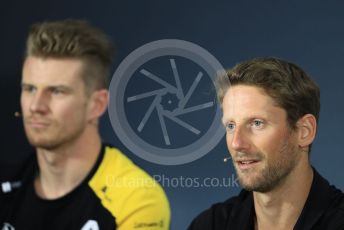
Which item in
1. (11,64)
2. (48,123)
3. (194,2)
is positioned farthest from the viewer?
(194,2)

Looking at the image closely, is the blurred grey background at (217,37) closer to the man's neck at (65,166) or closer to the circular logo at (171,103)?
the circular logo at (171,103)

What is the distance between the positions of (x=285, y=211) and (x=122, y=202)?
0.41 metres

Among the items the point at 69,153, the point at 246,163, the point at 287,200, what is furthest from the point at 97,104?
the point at 287,200

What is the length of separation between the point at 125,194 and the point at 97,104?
17cm

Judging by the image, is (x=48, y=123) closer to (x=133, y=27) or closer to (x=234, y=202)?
(x=133, y=27)

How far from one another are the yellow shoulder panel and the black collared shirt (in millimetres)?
226

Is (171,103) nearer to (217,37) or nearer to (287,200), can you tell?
(217,37)

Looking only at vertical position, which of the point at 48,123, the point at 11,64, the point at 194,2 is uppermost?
the point at 194,2

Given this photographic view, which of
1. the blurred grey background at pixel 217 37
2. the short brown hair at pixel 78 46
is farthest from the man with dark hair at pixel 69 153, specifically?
the blurred grey background at pixel 217 37

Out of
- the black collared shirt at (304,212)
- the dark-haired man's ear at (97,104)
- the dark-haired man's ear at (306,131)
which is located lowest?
the black collared shirt at (304,212)

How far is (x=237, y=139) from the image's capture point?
108 centimetres

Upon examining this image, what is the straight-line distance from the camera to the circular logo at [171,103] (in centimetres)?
112

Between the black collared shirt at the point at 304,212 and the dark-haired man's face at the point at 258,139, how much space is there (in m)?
0.08

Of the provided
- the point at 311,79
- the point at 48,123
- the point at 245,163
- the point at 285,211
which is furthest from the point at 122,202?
the point at 311,79
